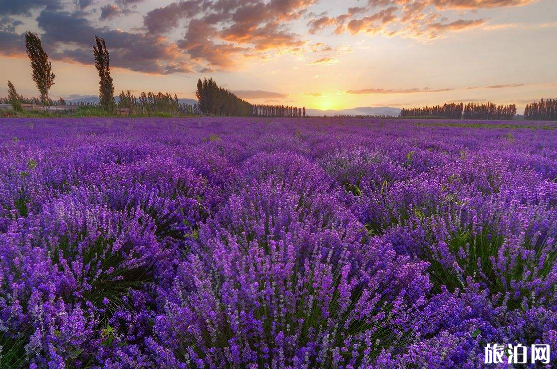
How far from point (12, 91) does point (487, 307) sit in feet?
225

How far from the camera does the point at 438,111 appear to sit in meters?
88.0

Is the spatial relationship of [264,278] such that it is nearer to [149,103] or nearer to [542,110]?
[149,103]

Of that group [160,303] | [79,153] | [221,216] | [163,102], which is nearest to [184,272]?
[160,303]

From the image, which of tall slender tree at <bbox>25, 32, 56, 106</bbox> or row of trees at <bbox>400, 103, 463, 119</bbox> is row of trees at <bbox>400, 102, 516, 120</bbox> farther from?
tall slender tree at <bbox>25, 32, 56, 106</bbox>

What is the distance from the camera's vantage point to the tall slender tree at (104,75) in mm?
35500

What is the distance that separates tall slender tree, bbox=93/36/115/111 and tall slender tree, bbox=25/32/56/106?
5257 millimetres

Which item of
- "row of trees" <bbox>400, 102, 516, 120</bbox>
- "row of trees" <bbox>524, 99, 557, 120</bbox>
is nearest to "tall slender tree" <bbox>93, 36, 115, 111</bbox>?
"row of trees" <bbox>400, 102, 516, 120</bbox>

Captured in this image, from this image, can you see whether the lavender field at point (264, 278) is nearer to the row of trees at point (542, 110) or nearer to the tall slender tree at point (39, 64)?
the tall slender tree at point (39, 64)

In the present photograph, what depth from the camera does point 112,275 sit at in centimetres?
181

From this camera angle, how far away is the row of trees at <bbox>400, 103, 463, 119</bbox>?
8227cm

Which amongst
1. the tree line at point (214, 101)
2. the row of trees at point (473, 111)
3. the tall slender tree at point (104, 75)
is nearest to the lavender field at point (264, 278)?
the tall slender tree at point (104, 75)

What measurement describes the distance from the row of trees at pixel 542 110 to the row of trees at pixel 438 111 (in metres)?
17.3

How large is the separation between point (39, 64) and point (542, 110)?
104 metres

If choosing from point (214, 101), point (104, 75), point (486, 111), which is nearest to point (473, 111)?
point (486, 111)
